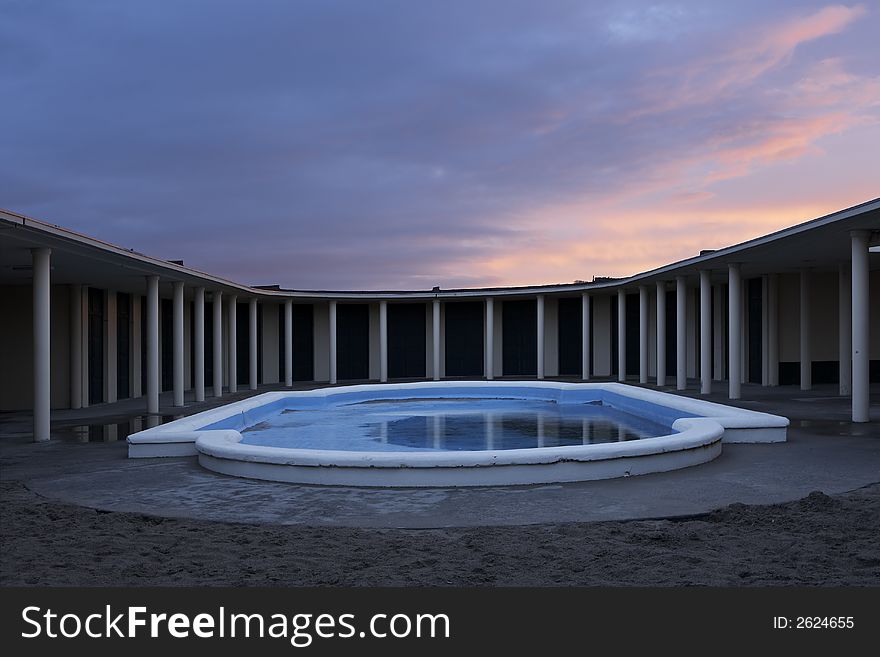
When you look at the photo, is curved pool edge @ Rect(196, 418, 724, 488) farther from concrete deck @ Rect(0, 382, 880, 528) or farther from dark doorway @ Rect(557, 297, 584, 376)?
dark doorway @ Rect(557, 297, 584, 376)

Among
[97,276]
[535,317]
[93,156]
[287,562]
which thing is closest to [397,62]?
[97,276]

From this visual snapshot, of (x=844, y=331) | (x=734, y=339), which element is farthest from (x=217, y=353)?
(x=844, y=331)

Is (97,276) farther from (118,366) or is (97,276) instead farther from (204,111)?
(204,111)

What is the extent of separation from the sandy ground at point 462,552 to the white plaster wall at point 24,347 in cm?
1337

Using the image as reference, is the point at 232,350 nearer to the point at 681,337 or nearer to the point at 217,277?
the point at 217,277

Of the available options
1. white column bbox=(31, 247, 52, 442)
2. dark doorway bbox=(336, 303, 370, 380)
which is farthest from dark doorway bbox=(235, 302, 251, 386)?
white column bbox=(31, 247, 52, 442)

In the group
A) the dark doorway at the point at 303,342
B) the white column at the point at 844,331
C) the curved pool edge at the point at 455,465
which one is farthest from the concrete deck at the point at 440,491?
the dark doorway at the point at 303,342

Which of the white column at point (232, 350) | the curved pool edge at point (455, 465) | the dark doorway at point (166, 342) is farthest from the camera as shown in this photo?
the dark doorway at point (166, 342)

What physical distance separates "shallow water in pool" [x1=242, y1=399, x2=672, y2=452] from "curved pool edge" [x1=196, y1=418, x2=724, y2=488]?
298cm

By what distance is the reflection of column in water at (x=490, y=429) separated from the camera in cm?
1168

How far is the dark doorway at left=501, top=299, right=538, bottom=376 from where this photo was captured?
1188 inches

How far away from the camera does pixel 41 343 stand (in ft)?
39.1

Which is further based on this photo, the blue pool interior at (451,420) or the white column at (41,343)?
the blue pool interior at (451,420)

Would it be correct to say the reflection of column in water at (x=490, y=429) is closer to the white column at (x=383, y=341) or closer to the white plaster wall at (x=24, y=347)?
the white plaster wall at (x=24, y=347)
